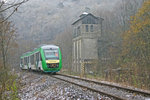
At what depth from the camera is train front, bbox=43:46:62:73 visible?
761 inches

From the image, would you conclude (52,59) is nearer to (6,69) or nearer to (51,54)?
(51,54)

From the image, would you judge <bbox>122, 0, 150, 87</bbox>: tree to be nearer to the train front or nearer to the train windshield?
the train front

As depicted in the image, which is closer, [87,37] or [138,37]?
[138,37]

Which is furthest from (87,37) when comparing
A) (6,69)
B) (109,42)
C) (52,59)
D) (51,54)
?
(6,69)

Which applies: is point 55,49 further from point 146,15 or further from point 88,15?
point 88,15

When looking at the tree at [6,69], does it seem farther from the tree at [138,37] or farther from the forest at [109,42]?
the tree at [138,37]

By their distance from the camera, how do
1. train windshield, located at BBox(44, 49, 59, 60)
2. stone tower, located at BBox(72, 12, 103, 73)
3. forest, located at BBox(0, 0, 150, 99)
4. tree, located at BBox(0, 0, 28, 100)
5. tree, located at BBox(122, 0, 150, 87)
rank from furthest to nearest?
1. stone tower, located at BBox(72, 12, 103, 73)
2. tree, located at BBox(122, 0, 150, 87)
3. train windshield, located at BBox(44, 49, 59, 60)
4. forest, located at BBox(0, 0, 150, 99)
5. tree, located at BBox(0, 0, 28, 100)

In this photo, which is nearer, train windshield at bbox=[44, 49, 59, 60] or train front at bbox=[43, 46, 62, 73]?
train front at bbox=[43, 46, 62, 73]

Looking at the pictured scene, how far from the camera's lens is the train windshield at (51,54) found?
1972 cm

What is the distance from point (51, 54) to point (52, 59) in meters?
0.59

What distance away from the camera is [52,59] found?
19688mm

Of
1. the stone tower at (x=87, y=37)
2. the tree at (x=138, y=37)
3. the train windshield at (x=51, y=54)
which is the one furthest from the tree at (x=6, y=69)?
the stone tower at (x=87, y=37)

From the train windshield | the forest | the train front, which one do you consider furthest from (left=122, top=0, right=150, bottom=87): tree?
the train windshield

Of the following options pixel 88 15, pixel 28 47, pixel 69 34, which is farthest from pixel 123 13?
pixel 28 47
